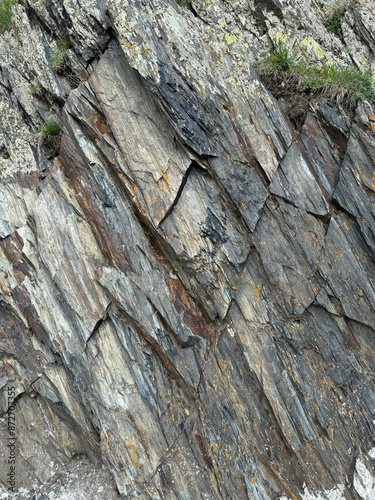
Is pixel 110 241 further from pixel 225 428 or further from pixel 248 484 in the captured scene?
pixel 248 484

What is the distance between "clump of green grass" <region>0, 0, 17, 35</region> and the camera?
27.5 ft

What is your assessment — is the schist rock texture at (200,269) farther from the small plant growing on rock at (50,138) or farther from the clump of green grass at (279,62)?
the small plant growing on rock at (50,138)

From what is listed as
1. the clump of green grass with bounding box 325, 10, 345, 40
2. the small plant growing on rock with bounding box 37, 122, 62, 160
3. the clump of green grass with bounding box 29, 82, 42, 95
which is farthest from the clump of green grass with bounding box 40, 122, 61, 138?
the clump of green grass with bounding box 325, 10, 345, 40

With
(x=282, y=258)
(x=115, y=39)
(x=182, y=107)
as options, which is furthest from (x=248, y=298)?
(x=115, y=39)

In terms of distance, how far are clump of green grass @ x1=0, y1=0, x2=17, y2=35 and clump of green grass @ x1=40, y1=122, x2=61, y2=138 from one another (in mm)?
2877

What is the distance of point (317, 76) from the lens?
7480 millimetres

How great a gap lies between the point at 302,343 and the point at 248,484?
116 inches

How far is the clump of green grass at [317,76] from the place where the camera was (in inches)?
284

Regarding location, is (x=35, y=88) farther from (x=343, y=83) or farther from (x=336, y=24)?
(x=336, y=24)

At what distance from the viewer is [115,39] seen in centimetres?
717

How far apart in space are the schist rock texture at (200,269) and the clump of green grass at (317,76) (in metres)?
0.24

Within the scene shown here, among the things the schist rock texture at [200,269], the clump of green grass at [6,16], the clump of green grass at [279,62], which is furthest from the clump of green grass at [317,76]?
the clump of green grass at [6,16]

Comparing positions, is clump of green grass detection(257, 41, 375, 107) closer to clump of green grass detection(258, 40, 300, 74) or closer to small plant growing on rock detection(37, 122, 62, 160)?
clump of green grass detection(258, 40, 300, 74)

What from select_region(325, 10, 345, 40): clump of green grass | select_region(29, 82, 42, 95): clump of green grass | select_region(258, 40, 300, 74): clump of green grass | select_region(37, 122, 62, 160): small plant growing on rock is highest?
select_region(325, 10, 345, 40): clump of green grass
